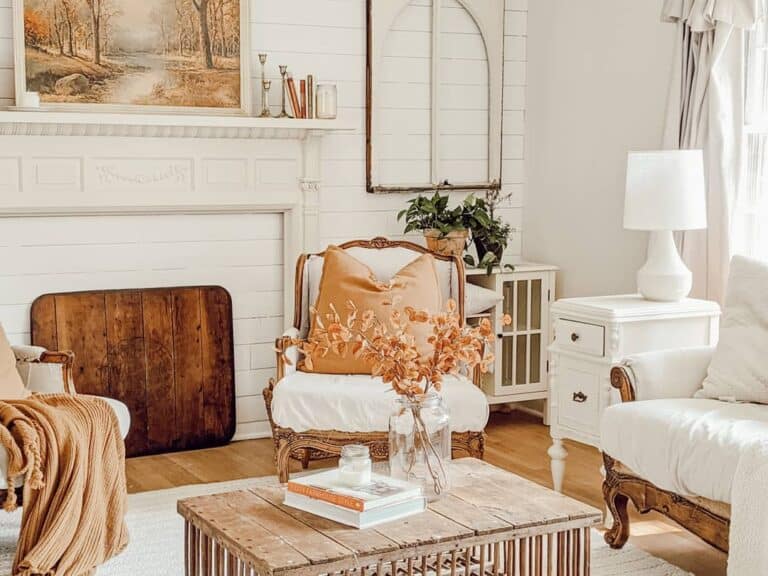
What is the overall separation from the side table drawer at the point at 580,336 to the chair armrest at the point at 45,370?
1.78m

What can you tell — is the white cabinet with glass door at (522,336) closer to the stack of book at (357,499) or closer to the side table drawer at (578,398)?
the side table drawer at (578,398)

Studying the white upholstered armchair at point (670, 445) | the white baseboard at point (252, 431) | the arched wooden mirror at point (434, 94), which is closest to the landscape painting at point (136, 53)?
the arched wooden mirror at point (434, 94)

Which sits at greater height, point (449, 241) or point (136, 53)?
point (136, 53)

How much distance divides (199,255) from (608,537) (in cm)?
227

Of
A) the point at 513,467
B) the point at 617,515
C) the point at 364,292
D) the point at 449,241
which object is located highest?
the point at 449,241

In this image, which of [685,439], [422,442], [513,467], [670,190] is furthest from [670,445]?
[513,467]

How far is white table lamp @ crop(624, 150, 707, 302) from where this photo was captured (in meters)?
3.88

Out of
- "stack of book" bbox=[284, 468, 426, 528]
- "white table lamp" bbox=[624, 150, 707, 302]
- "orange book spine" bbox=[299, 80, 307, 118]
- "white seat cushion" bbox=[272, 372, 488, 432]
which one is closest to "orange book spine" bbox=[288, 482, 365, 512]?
"stack of book" bbox=[284, 468, 426, 528]

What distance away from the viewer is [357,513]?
8.00 feet

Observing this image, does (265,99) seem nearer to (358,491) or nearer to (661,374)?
(661,374)

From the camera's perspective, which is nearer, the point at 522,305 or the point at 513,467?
the point at 513,467

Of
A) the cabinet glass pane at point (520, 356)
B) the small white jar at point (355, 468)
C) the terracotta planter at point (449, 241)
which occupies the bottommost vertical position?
the cabinet glass pane at point (520, 356)

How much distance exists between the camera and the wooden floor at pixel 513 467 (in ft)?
12.2

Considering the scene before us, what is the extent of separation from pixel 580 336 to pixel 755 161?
1.05 m
